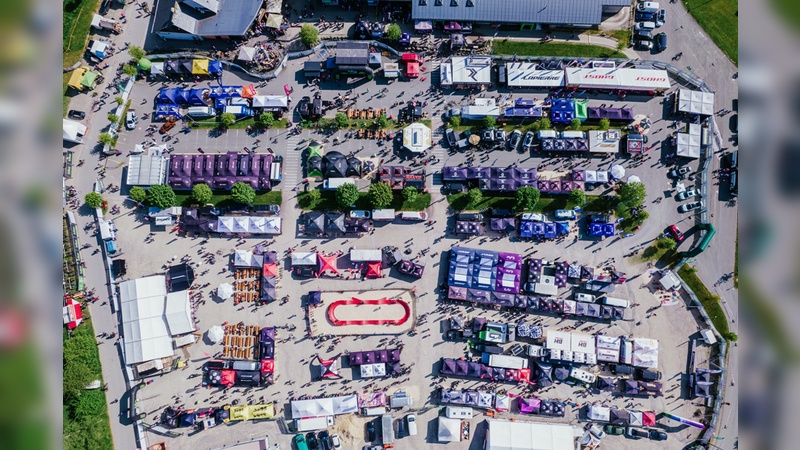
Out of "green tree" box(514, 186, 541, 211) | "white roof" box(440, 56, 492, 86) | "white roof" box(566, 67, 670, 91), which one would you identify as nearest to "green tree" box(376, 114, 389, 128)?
"white roof" box(440, 56, 492, 86)

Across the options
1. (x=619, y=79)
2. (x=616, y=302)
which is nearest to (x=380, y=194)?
(x=616, y=302)

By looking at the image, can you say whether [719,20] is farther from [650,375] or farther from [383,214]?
[383,214]

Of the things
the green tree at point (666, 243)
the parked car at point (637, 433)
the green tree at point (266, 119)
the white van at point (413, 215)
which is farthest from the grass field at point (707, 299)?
the green tree at point (266, 119)
